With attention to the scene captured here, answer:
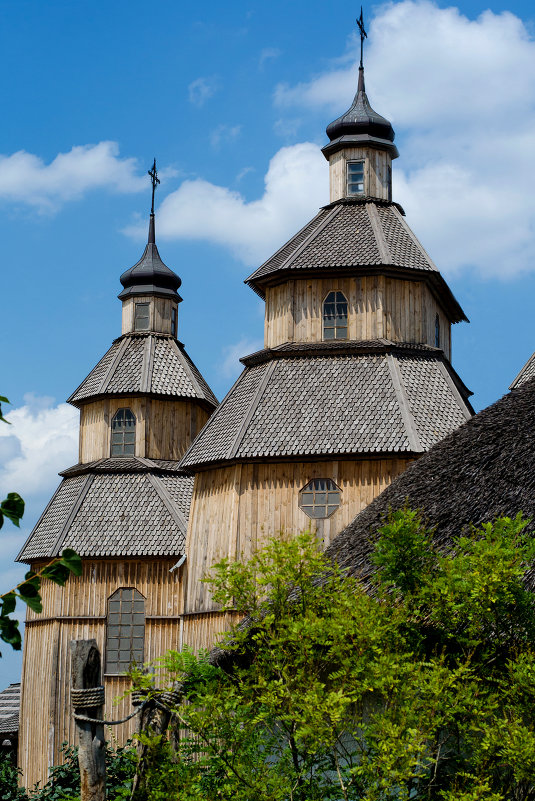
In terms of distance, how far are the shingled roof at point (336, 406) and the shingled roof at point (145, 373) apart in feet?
23.4

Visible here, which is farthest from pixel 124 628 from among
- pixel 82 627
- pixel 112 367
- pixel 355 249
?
pixel 355 249

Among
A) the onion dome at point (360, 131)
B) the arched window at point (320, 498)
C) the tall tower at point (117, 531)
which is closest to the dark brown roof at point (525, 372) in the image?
the arched window at point (320, 498)

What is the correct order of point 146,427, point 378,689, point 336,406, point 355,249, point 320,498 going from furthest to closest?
point 146,427
point 355,249
point 336,406
point 320,498
point 378,689

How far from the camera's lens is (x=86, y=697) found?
9.96 meters

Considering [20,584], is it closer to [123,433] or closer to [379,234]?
[379,234]

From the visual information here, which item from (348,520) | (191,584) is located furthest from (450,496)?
(191,584)

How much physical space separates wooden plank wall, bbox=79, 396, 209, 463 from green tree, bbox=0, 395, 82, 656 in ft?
90.7

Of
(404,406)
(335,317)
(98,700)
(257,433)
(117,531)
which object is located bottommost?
(98,700)

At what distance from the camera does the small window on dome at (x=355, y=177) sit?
29641 millimetres

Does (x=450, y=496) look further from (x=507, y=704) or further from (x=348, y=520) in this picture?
(x=348, y=520)

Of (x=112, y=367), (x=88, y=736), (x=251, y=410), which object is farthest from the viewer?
(x=112, y=367)

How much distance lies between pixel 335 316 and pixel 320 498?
4760 mm

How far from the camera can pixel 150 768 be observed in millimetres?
9797

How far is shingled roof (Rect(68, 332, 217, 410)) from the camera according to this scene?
33344mm
